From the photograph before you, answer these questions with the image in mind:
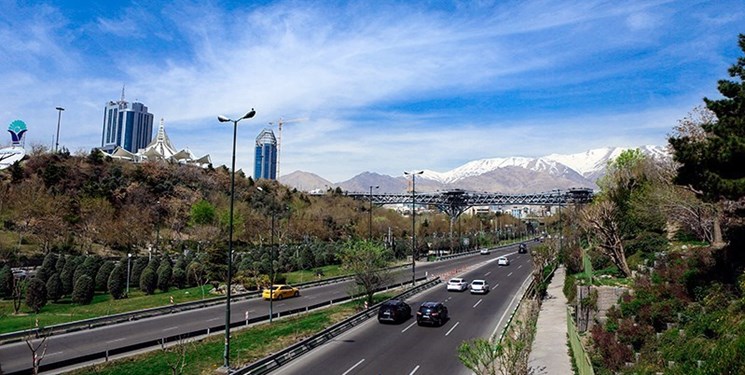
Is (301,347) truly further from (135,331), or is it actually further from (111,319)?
(111,319)

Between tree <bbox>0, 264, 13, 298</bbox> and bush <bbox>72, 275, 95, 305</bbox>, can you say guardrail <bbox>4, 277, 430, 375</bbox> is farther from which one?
tree <bbox>0, 264, 13, 298</bbox>

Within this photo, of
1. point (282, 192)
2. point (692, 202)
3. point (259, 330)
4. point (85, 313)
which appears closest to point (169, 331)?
point (259, 330)

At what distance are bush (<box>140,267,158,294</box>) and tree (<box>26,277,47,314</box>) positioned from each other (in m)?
9.28

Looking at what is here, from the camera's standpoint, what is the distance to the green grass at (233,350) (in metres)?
19.5

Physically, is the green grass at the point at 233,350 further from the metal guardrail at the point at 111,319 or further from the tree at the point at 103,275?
the tree at the point at 103,275

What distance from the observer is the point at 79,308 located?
34750 mm

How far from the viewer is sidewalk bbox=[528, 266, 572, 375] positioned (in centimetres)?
2039

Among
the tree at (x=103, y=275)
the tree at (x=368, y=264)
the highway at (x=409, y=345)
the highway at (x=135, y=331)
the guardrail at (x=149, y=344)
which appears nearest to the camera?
the guardrail at (x=149, y=344)

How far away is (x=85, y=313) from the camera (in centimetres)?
3272

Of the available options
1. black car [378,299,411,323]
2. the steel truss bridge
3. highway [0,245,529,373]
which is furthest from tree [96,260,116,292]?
the steel truss bridge

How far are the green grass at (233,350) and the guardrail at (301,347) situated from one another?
895mm

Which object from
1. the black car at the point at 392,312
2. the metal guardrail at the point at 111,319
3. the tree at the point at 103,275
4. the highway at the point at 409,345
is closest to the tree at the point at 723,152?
the highway at the point at 409,345

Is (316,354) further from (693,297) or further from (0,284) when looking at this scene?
(0,284)

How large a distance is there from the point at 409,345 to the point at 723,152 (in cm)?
1583
